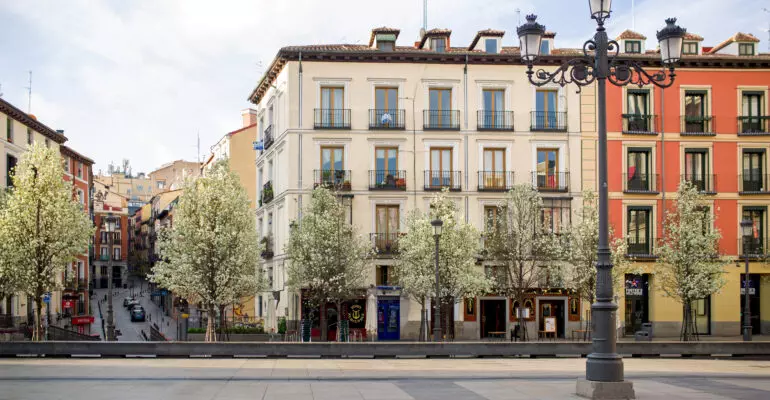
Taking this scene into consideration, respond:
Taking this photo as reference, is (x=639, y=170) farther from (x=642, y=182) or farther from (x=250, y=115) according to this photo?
(x=250, y=115)

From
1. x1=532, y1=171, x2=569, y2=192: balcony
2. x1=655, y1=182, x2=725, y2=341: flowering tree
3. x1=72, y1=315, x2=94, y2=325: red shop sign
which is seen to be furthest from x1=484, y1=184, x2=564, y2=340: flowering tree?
x1=72, y1=315, x2=94, y2=325: red shop sign

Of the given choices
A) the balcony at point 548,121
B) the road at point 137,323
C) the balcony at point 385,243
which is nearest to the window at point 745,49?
the balcony at point 548,121

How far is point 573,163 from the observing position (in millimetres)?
50938

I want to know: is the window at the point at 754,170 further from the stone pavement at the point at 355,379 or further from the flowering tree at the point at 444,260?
the stone pavement at the point at 355,379

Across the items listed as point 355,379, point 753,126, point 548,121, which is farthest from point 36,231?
point 753,126

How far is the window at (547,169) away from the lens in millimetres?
50688

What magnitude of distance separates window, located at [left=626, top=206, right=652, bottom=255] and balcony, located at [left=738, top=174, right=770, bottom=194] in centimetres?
571

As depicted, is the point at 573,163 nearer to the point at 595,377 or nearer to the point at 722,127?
the point at 722,127

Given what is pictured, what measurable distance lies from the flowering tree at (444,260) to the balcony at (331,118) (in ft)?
24.9

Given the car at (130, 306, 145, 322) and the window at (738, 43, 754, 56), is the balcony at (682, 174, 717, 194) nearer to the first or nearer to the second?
the window at (738, 43, 754, 56)

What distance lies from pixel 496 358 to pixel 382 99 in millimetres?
21706

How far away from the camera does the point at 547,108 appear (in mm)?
51094

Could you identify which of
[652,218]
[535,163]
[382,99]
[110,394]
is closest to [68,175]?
[382,99]

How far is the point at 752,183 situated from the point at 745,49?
26.0 feet
